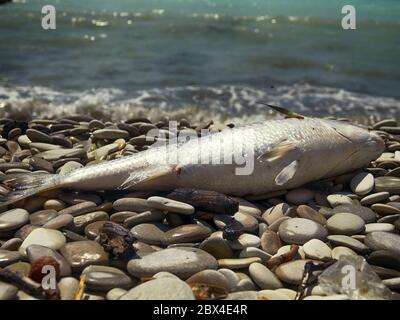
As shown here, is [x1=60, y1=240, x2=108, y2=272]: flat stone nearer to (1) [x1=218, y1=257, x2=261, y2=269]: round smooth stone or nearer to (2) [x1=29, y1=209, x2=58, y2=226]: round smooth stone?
(2) [x1=29, y1=209, x2=58, y2=226]: round smooth stone

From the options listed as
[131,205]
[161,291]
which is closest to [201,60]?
[131,205]

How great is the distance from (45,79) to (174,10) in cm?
1480

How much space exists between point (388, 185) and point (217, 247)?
7.25ft

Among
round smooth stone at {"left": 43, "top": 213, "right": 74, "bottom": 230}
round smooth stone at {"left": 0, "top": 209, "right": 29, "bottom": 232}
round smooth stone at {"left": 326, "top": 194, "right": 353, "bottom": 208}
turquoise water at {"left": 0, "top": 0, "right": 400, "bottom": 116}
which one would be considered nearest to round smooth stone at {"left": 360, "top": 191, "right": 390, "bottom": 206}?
round smooth stone at {"left": 326, "top": 194, "right": 353, "bottom": 208}

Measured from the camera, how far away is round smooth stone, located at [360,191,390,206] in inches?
179

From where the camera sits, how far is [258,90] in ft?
34.3

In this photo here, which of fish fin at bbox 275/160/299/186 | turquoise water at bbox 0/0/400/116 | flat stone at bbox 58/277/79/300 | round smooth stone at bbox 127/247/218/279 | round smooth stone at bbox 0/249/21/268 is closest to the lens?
flat stone at bbox 58/277/79/300

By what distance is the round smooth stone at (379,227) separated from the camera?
4042 millimetres

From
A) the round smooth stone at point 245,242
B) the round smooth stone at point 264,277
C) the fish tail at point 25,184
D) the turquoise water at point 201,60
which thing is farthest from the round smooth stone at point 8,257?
the turquoise water at point 201,60

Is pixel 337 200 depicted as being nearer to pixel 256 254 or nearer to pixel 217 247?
pixel 256 254

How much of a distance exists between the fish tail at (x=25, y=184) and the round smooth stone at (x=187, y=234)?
55.3 inches

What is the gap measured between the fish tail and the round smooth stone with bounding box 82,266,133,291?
136 centimetres
